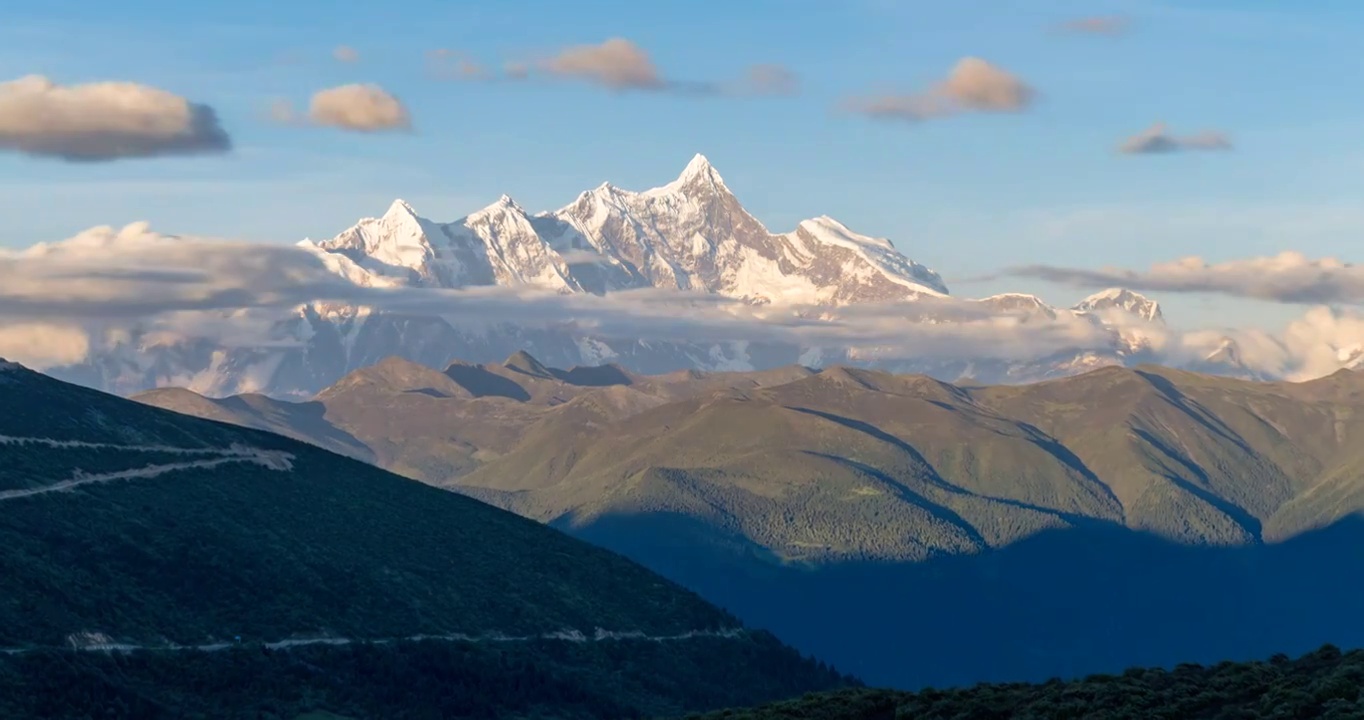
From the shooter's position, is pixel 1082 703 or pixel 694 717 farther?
pixel 694 717

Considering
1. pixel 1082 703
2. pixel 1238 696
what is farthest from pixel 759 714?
pixel 1238 696

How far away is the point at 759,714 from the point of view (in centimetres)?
16112

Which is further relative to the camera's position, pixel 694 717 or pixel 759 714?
pixel 694 717

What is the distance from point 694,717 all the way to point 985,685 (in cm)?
2651

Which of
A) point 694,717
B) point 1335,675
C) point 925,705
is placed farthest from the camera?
point 694,717

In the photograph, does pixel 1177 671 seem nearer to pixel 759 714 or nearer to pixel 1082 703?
pixel 1082 703

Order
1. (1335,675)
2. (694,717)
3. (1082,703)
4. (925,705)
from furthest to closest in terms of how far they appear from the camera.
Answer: (694,717) < (925,705) < (1082,703) < (1335,675)

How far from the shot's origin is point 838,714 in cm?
15612

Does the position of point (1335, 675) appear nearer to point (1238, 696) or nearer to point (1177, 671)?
point (1238, 696)

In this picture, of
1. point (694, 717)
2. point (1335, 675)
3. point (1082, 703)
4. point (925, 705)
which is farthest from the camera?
point (694, 717)

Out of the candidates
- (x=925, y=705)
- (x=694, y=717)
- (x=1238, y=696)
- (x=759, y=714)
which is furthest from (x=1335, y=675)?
(x=694, y=717)

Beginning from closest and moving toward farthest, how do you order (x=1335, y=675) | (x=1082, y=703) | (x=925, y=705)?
→ 1. (x=1335, y=675)
2. (x=1082, y=703)
3. (x=925, y=705)

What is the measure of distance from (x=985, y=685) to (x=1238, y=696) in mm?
25534

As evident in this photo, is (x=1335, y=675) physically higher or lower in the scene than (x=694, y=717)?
higher
